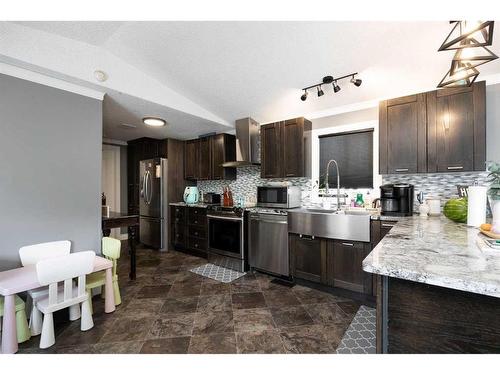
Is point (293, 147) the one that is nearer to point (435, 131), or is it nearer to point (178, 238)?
point (435, 131)

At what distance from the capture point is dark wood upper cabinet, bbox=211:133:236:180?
4.18 metres

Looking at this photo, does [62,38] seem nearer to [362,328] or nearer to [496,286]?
[496,286]

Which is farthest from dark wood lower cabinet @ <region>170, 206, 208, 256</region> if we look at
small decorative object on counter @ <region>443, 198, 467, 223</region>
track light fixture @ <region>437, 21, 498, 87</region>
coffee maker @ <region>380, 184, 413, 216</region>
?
track light fixture @ <region>437, 21, 498, 87</region>

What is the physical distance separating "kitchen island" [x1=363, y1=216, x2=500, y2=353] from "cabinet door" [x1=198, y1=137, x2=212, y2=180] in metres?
3.73

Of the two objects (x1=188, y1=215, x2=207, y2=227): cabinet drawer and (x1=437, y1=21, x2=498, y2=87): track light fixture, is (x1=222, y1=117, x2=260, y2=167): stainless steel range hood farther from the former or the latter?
(x1=437, y1=21, x2=498, y2=87): track light fixture

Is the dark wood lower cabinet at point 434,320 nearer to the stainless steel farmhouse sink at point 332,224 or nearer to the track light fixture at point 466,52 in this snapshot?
the track light fixture at point 466,52

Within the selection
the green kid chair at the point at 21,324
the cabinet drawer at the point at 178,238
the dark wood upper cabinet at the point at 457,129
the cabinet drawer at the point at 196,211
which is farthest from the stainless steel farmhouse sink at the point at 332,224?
the green kid chair at the point at 21,324

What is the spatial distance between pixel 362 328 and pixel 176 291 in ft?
6.55

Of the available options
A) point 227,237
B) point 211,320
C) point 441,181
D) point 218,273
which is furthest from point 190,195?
point 441,181

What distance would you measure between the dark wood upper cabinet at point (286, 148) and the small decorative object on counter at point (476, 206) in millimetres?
1821

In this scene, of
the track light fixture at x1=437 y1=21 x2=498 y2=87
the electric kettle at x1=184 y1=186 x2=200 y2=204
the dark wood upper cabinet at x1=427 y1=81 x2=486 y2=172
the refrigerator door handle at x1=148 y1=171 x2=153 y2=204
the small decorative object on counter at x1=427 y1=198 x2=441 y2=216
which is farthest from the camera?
the refrigerator door handle at x1=148 y1=171 x2=153 y2=204

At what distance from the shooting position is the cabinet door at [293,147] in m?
3.21

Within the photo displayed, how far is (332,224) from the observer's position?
2.54 m
